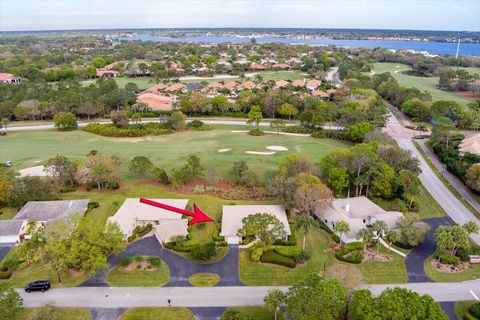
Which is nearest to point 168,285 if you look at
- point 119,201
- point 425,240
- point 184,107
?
point 119,201

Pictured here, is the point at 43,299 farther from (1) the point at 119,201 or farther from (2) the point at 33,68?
(2) the point at 33,68

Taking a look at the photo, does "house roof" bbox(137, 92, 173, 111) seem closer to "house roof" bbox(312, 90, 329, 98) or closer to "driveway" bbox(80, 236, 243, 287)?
"house roof" bbox(312, 90, 329, 98)

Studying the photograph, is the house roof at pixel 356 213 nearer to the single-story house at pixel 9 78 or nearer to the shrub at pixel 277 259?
the shrub at pixel 277 259

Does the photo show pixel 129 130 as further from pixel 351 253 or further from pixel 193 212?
pixel 351 253

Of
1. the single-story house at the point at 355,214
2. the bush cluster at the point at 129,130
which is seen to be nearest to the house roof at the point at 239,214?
the single-story house at the point at 355,214

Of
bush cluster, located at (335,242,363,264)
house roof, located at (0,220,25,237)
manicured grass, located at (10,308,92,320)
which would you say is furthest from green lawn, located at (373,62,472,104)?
manicured grass, located at (10,308,92,320)

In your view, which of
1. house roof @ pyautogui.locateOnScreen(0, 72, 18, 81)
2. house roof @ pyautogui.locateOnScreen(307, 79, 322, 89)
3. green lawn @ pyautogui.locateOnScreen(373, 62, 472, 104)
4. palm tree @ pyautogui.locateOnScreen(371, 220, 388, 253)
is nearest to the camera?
palm tree @ pyautogui.locateOnScreen(371, 220, 388, 253)

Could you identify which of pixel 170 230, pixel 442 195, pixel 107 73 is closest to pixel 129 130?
pixel 170 230
